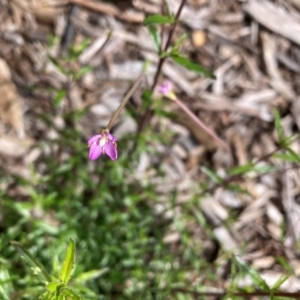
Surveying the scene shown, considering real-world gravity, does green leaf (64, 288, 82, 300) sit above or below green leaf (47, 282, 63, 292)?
below

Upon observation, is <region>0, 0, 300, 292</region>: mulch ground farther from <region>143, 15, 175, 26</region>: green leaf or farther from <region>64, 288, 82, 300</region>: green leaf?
<region>64, 288, 82, 300</region>: green leaf

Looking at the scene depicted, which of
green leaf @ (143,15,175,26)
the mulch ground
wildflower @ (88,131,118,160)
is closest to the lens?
wildflower @ (88,131,118,160)

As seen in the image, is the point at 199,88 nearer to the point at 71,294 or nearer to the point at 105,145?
the point at 105,145

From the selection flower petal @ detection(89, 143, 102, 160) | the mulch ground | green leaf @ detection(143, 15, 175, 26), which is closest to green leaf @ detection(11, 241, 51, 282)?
flower petal @ detection(89, 143, 102, 160)

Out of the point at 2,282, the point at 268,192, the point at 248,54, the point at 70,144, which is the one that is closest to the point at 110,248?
the point at 70,144

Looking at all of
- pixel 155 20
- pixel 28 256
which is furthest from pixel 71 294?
pixel 155 20

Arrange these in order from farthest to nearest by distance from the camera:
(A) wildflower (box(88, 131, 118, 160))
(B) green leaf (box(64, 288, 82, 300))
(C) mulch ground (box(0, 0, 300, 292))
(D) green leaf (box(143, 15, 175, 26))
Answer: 1. (C) mulch ground (box(0, 0, 300, 292))
2. (D) green leaf (box(143, 15, 175, 26))
3. (A) wildflower (box(88, 131, 118, 160))
4. (B) green leaf (box(64, 288, 82, 300))

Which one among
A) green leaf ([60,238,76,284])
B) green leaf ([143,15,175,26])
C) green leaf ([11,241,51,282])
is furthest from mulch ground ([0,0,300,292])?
green leaf ([60,238,76,284])

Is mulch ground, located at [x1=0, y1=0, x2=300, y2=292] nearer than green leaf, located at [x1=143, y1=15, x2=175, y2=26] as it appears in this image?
No

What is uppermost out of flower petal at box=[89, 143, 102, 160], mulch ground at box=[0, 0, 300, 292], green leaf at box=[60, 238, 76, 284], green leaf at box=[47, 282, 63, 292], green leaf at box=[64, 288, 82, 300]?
mulch ground at box=[0, 0, 300, 292]
